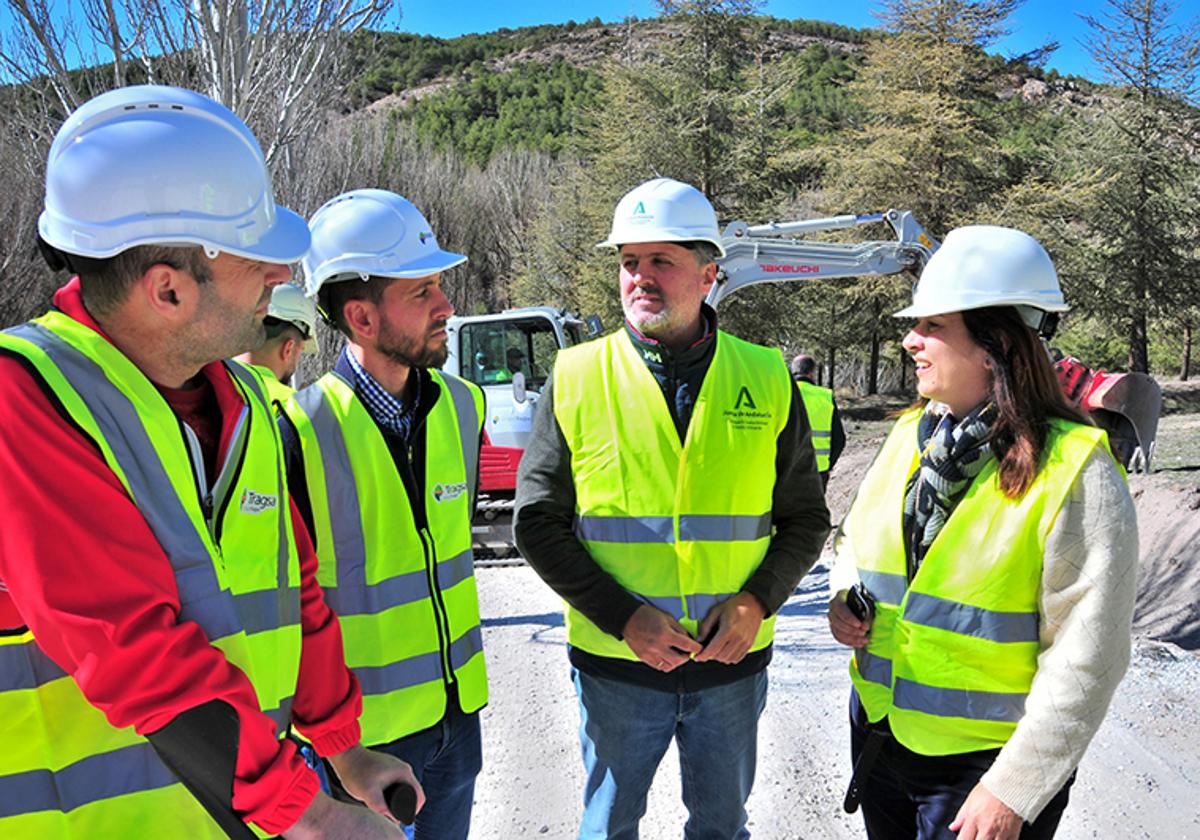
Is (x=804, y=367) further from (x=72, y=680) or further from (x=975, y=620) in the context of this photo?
(x=72, y=680)

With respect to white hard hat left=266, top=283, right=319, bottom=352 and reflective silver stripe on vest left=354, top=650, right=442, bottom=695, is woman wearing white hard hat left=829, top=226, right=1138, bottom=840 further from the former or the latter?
white hard hat left=266, top=283, right=319, bottom=352

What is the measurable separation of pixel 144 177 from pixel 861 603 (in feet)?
5.93

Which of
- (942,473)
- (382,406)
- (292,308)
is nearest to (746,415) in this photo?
(942,473)

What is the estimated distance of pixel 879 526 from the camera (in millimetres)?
2080

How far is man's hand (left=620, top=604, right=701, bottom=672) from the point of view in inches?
81.9

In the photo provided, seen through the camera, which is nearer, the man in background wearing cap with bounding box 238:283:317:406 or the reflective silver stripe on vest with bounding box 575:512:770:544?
the reflective silver stripe on vest with bounding box 575:512:770:544

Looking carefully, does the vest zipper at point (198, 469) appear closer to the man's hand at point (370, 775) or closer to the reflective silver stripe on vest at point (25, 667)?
the reflective silver stripe on vest at point (25, 667)

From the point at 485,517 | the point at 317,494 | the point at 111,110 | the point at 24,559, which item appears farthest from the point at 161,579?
the point at 485,517

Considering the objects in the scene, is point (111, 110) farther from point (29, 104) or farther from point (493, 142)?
point (493, 142)

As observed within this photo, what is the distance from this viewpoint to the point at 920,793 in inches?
75.7

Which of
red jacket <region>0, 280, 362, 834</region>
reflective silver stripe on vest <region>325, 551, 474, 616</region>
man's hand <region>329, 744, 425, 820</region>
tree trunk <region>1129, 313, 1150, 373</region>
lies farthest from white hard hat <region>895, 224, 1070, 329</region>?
tree trunk <region>1129, 313, 1150, 373</region>

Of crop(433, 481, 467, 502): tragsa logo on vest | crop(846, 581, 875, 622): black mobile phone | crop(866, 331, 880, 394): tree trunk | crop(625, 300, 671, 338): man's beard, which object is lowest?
crop(866, 331, 880, 394): tree trunk

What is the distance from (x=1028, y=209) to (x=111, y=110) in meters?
26.7

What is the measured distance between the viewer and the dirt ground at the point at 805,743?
3.18 metres
